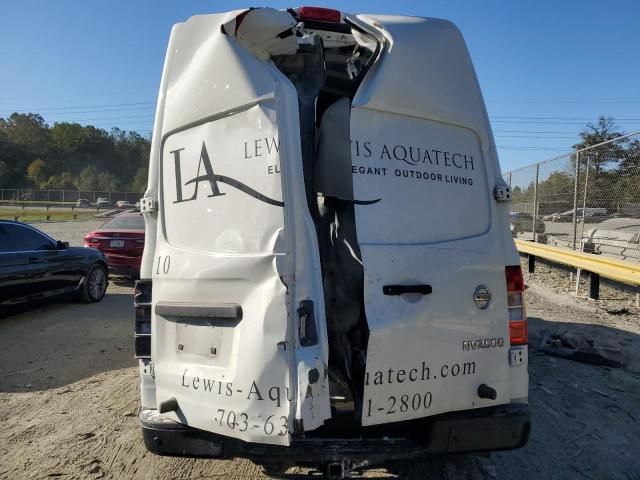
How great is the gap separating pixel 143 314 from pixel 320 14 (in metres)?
2.02

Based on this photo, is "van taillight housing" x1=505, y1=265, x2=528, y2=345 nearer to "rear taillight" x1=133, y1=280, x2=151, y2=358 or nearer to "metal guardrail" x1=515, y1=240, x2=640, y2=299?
"rear taillight" x1=133, y1=280, x2=151, y2=358

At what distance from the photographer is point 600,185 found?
8820 mm

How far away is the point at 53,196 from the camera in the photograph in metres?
72.4

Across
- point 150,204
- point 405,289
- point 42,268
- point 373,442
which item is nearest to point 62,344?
point 42,268

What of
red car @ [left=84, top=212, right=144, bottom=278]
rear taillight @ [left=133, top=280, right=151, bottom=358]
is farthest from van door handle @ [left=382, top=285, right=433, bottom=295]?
red car @ [left=84, top=212, right=144, bottom=278]

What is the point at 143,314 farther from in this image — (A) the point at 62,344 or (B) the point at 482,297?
(A) the point at 62,344

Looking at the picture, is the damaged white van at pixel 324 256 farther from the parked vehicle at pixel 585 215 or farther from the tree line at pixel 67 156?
the tree line at pixel 67 156

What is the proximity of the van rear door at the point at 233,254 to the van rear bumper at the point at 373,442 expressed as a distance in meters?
0.11

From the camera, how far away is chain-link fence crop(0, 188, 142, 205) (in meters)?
67.8

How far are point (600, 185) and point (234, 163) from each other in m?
8.45

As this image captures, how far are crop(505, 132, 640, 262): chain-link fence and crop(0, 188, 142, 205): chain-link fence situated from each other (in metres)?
61.4

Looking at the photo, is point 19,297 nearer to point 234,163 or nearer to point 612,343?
point 234,163

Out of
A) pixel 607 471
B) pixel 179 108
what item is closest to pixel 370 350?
pixel 179 108

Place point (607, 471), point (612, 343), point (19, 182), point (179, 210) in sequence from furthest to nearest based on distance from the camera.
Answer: point (19, 182) → point (612, 343) → point (607, 471) → point (179, 210)
